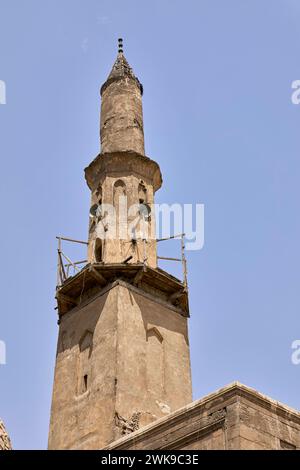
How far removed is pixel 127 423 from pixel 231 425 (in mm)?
7667

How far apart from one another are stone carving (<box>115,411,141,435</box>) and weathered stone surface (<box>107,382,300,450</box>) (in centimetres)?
587

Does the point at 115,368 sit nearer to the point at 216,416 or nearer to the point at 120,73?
the point at 216,416

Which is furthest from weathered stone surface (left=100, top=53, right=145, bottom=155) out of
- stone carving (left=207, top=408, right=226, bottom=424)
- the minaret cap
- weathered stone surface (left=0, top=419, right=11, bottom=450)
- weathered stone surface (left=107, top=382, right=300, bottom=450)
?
weathered stone surface (left=0, top=419, right=11, bottom=450)

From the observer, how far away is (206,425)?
1527 cm

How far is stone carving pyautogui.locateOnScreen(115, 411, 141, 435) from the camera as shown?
21.9 meters

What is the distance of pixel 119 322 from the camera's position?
24.1 m

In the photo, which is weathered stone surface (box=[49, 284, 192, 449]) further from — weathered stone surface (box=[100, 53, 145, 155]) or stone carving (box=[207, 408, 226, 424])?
stone carving (box=[207, 408, 226, 424])

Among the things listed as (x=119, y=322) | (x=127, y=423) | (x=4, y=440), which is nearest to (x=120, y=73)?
(x=119, y=322)

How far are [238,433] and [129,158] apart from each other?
15.3m

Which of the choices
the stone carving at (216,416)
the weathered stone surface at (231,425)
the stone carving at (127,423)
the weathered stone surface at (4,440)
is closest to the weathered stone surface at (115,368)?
the stone carving at (127,423)

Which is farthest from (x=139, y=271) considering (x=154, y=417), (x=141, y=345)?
(x=154, y=417)
